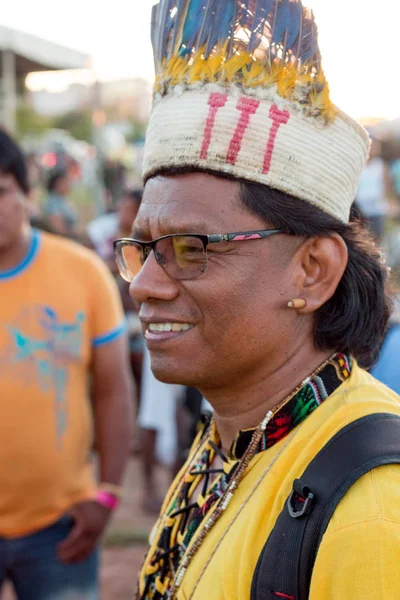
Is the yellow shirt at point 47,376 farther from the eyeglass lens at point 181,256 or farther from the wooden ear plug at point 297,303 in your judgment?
the wooden ear plug at point 297,303

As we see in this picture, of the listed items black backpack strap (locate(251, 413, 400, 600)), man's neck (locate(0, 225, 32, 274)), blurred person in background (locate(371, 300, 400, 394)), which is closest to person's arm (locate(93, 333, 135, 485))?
man's neck (locate(0, 225, 32, 274))

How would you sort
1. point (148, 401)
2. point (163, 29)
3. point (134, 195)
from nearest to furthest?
point (163, 29)
point (148, 401)
point (134, 195)

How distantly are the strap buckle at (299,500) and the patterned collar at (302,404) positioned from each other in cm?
26

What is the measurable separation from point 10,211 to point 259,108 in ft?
5.38

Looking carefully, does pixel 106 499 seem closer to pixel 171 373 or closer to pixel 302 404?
pixel 171 373

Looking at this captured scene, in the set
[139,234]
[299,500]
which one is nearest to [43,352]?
[139,234]

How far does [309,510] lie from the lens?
4.10 feet

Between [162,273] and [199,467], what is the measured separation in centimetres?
55

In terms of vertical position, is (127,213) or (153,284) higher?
(127,213)

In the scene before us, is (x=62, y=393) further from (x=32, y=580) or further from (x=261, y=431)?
(x=261, y=431)

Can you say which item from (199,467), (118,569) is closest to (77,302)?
(199,467)

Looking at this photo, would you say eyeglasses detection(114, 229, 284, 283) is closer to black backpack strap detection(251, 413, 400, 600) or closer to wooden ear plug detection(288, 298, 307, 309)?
wooden ear plug detection(288, 298, 307, 309)

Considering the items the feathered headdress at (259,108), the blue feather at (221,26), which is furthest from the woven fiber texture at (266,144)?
the blue feather at (221,26)

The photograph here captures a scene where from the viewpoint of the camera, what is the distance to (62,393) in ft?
9.43
